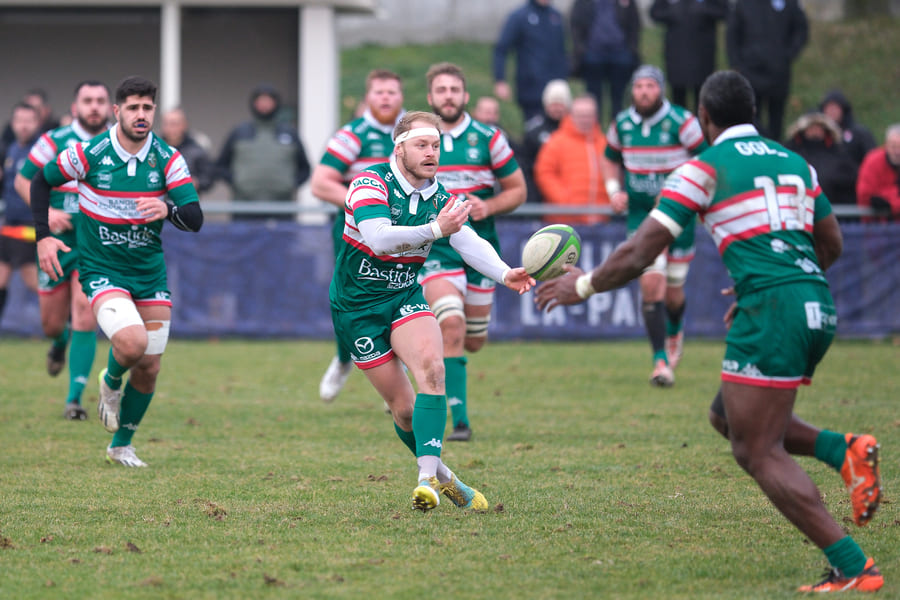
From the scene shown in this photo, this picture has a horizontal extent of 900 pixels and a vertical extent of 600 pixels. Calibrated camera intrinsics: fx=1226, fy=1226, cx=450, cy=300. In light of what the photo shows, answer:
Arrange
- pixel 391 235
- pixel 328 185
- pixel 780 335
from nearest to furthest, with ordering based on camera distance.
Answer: pixel 780 335
pixel 391 235
pixel 328 185

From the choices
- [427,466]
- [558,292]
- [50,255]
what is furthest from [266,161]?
[558,292]

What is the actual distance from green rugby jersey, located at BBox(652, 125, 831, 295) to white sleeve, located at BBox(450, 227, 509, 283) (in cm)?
157

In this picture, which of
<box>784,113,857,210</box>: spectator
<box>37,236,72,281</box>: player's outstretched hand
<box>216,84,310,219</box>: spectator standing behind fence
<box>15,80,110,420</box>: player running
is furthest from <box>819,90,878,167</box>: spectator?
<box>37,236,72,281</box>: player's outstretched hand

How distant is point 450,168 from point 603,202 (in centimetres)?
661

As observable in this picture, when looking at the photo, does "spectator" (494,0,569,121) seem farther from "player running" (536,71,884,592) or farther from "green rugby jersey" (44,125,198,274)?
"player running" (536,71,884,592)

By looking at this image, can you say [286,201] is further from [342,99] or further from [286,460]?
[342,99]

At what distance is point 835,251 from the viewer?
5367 millimetres

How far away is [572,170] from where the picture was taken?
15.3m

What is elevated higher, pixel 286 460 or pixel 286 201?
pixel 286 201

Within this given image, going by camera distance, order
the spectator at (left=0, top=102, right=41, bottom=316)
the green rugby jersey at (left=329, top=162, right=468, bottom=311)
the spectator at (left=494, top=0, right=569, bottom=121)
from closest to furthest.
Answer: the green rugby jersey at (left=329, top=162, right=468, bottom=311), the spectator at (left=0, top=102, right=41, bottom=316), the spectator at (left=494, top=0, right=569, bottom=121)

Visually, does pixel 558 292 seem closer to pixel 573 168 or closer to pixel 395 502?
pixel 395 502

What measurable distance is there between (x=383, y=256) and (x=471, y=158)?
2966mm

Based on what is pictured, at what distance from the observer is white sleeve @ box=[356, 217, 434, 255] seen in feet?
19.9

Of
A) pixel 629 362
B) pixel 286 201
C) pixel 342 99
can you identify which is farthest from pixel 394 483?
pixel 342 99
